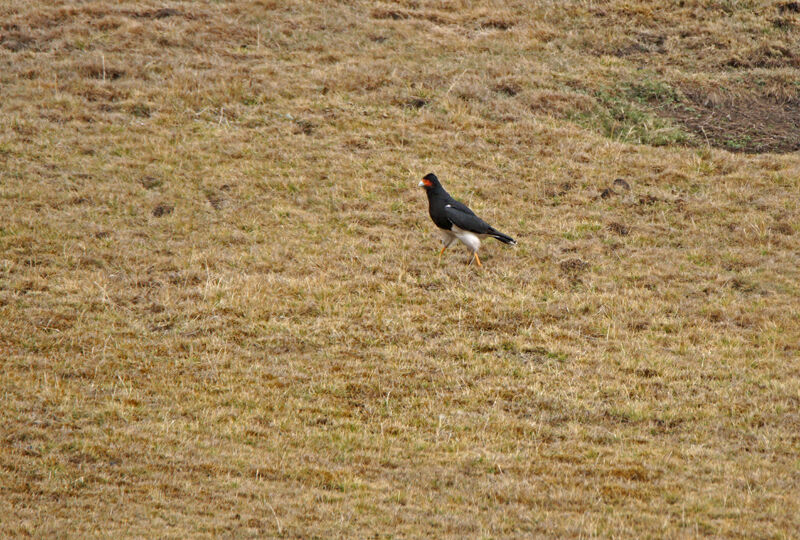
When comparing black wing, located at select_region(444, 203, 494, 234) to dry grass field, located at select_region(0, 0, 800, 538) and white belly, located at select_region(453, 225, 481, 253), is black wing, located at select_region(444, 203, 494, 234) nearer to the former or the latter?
white belly, located at select_region(453, 225, 481, 253)

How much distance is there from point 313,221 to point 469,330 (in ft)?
16.0

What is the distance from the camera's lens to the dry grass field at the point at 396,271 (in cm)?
834

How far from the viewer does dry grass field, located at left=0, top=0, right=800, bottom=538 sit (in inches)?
328

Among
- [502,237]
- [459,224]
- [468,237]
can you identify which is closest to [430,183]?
[459,224]

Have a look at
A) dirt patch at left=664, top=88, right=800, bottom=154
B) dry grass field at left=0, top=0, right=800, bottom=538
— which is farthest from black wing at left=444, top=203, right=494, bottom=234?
dirt patch at left=664, top=88, right=800, bottom=154

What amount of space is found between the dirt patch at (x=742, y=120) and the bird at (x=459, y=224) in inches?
313

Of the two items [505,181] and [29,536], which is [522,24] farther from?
[29,536]

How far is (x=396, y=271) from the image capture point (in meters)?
14.0

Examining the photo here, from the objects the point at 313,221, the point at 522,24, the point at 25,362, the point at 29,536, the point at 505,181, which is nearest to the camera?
the point at 29,536

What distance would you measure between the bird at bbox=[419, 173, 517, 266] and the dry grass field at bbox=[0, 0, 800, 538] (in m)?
0.49

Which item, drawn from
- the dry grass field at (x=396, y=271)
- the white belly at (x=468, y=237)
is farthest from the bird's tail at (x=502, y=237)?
the dry grass field at (x=396, y=271)

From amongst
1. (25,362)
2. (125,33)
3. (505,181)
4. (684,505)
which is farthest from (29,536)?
(125,33)

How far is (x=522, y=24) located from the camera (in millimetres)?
25281

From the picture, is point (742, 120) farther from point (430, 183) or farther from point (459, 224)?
point (459, 224)
